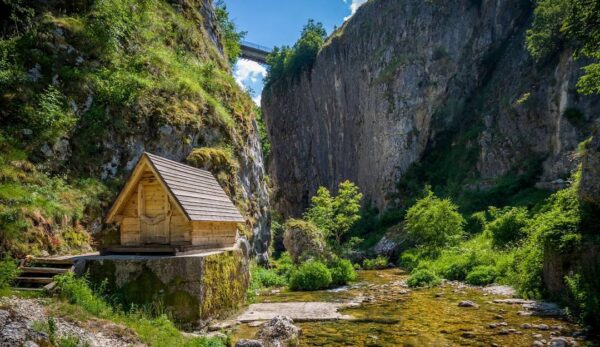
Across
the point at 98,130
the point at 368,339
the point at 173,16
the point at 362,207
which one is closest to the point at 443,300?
the point at 368,339

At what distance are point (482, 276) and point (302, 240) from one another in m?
10.00

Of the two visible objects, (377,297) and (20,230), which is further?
(377,297)

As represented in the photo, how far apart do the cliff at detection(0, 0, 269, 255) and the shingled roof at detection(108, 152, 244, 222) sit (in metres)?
2.80

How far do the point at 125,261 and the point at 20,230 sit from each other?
3221mm

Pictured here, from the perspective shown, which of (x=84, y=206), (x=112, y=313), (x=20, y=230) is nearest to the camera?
(x=112, y=313)

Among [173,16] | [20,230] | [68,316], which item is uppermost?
[173,16]

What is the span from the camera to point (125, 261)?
10.2m

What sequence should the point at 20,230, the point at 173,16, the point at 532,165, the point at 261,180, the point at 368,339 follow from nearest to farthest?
the point at 368,339, the point at 20,230, the point at 173,16, the point at 261,180, the point at 532,165

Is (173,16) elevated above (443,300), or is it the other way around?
(173,16)

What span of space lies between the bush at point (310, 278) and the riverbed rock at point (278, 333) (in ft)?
30.4

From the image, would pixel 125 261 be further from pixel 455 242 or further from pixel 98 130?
pixel 455 242

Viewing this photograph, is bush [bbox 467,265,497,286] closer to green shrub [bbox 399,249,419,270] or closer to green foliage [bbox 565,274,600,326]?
green foliage [bbox 565,274,600,326]

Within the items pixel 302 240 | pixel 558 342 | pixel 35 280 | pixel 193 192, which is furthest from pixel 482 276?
pixel 35 280

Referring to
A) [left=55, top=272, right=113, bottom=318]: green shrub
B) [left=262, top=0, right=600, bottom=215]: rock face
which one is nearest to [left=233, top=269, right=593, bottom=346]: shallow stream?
[left=55, top=272, right=113, bottom=318]: green shrub
